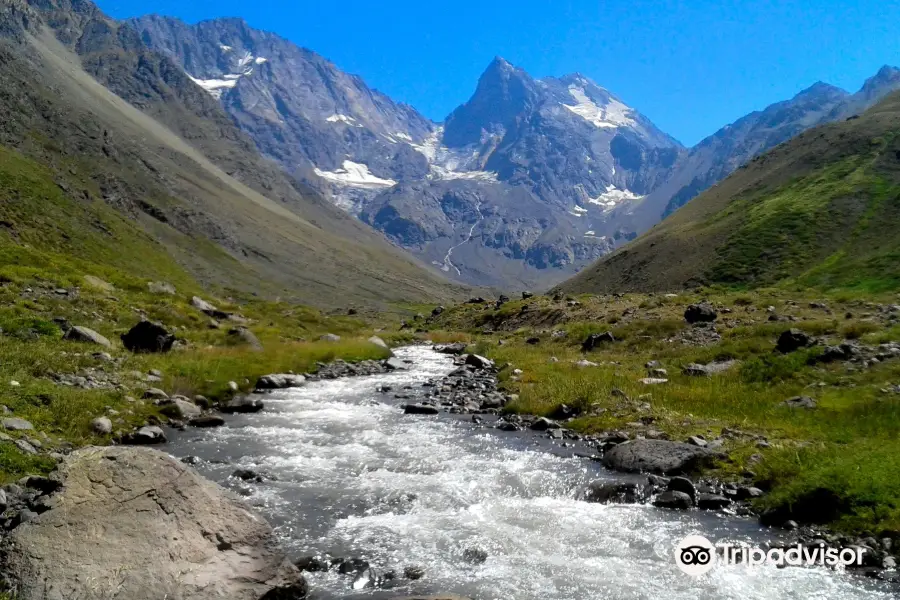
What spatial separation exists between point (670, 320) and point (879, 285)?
94.3 ft

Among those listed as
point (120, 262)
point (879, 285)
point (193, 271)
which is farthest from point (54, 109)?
point (879, 285)

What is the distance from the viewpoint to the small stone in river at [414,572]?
404 inches

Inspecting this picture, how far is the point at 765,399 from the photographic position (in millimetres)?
20500

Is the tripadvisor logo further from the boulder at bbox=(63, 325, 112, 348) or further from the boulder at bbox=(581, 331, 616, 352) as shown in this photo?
the boulder at bbox=(581, 331, 616, 352)

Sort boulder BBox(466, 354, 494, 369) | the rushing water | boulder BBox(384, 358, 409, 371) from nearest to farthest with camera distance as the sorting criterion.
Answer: the rushing water → boulder BBox(466, 354, 494, 369) → boulder BBox(384, 358, 409, 371)

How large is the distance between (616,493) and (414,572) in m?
6.26

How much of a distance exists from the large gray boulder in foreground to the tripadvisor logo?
7486 mm

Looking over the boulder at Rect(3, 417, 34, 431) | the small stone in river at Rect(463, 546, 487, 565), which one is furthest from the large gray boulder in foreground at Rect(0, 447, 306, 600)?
the boulder at Rect(3, 417, 34, 431)

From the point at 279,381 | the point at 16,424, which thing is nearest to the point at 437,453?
the point at 16,424

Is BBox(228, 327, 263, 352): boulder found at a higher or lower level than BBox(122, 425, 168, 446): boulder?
higher

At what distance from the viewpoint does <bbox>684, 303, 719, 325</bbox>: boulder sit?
3834 cm

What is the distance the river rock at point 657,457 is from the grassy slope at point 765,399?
843 millimetres

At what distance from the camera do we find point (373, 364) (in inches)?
1597

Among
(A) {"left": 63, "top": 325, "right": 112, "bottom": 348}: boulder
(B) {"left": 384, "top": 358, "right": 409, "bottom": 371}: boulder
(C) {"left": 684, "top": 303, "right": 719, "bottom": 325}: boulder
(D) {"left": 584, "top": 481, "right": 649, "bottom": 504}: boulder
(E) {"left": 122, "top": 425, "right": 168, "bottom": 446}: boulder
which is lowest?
(E) {"left": 122, "top": 425, "right": 168, "bottom": 446}: boulder
